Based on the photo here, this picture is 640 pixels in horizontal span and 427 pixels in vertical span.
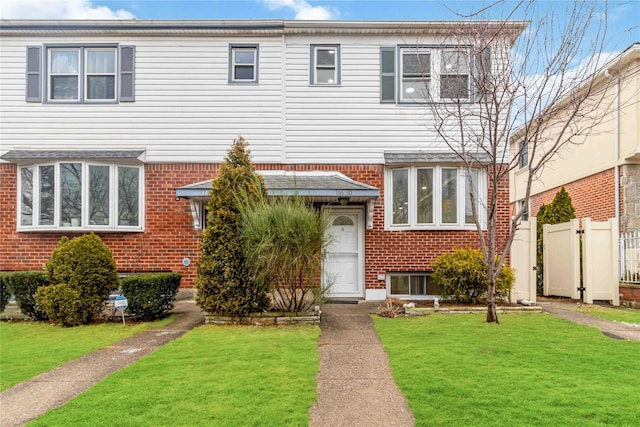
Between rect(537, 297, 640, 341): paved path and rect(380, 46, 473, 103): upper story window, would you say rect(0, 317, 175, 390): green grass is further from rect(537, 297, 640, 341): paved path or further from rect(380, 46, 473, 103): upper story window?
rect(537, 297, 640, 341): paved path

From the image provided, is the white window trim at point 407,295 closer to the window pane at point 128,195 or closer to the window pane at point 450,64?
the window pane at point 450,64

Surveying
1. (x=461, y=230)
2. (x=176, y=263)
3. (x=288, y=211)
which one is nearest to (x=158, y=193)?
(x=176, y=263)

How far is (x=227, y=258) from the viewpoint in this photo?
6973mm

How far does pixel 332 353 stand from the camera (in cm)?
547

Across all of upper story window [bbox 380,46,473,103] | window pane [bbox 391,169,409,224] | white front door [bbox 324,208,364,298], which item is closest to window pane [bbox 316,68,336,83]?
upper story window [bbox 380,46,473,103]

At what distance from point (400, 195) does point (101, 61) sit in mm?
8370

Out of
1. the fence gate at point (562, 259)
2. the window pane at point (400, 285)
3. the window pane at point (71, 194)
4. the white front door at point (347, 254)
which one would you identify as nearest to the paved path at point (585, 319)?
the fence gate at point (562, 259)

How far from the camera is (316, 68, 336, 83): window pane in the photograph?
33.6 ft

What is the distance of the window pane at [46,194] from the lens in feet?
31.6

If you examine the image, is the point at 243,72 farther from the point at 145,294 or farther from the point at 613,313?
the point at 613,313

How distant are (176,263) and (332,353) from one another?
5866mm

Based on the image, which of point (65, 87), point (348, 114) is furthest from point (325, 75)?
point (65, 87)

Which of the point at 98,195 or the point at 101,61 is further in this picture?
the point at 101,61

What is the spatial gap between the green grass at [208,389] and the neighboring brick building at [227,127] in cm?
459
